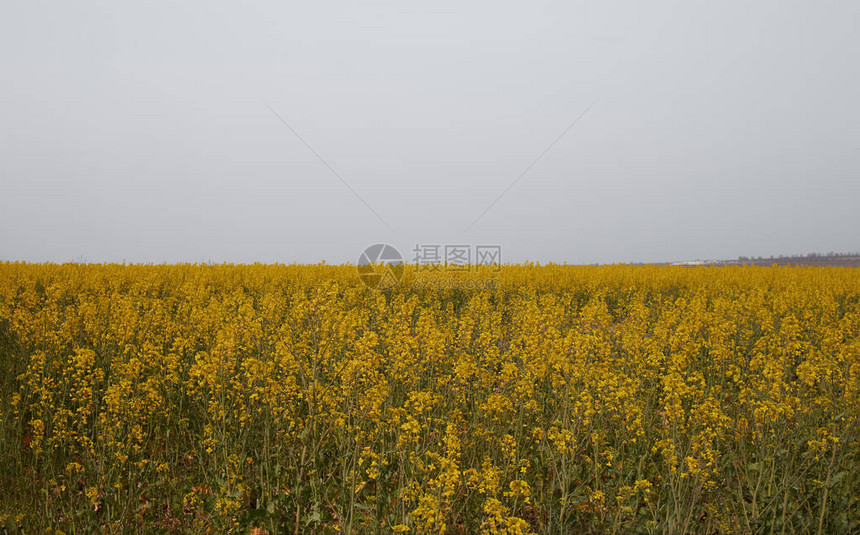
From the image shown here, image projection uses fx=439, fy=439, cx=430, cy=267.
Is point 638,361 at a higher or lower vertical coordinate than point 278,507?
higher

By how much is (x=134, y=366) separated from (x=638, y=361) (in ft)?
18.4

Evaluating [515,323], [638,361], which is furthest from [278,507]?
[515,323]

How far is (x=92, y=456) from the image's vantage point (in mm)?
4340

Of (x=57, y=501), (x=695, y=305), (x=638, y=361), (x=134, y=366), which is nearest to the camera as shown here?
(x=57, y=501)

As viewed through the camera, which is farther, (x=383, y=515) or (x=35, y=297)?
(x=35, y=297)

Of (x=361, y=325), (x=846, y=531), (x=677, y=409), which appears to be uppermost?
(x=361, y=325)

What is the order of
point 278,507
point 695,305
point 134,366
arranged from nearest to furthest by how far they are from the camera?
point 278,507 → point 134,366 → point 695,305

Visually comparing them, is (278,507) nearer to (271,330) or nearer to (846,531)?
(271,330)

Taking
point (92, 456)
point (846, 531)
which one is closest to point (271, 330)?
point (92, 456)

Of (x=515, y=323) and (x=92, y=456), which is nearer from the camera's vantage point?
(x=92, y=456)

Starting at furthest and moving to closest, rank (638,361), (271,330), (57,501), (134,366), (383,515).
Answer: (271,330) → (638,361) → (134,366) → (57,501) → (383,515)

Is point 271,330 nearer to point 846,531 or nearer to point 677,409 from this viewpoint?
point 677,409

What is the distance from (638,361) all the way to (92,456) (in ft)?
19.4

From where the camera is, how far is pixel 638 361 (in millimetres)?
5211
